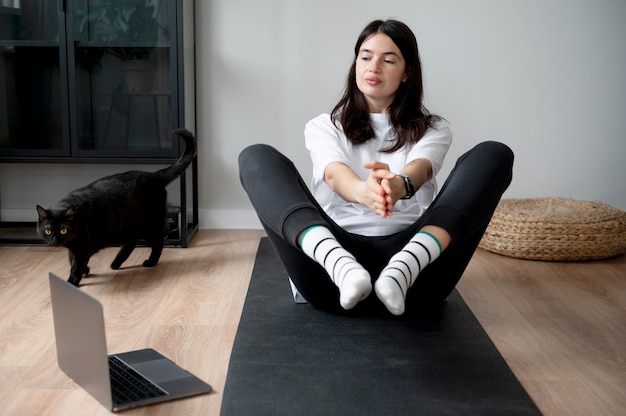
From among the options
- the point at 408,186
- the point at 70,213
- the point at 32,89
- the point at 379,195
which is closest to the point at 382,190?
the point at 379,195

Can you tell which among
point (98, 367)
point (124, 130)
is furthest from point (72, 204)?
point (98, 367)

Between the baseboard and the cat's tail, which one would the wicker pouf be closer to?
the baseboard

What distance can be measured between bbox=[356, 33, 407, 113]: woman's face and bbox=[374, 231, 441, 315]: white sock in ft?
1.68

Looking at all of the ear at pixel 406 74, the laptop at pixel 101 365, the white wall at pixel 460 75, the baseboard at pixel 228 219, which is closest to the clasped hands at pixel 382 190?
the ear at pixel 406 74

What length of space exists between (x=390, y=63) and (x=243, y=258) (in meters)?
1.05

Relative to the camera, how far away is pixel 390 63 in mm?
1983

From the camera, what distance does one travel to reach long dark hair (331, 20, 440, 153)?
6.50 feet

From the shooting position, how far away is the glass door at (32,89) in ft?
8.90

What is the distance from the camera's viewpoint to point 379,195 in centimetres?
166

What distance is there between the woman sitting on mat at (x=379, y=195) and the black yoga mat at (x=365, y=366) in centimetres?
10

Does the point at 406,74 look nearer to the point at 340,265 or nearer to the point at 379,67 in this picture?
the point at 379,67

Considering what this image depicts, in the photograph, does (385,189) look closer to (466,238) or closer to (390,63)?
(466,238)

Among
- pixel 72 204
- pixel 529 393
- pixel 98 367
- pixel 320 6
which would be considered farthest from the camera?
pixel 320 6

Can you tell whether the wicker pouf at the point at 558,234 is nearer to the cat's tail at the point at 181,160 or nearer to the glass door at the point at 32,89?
the cat's tail at the point at 181,160
